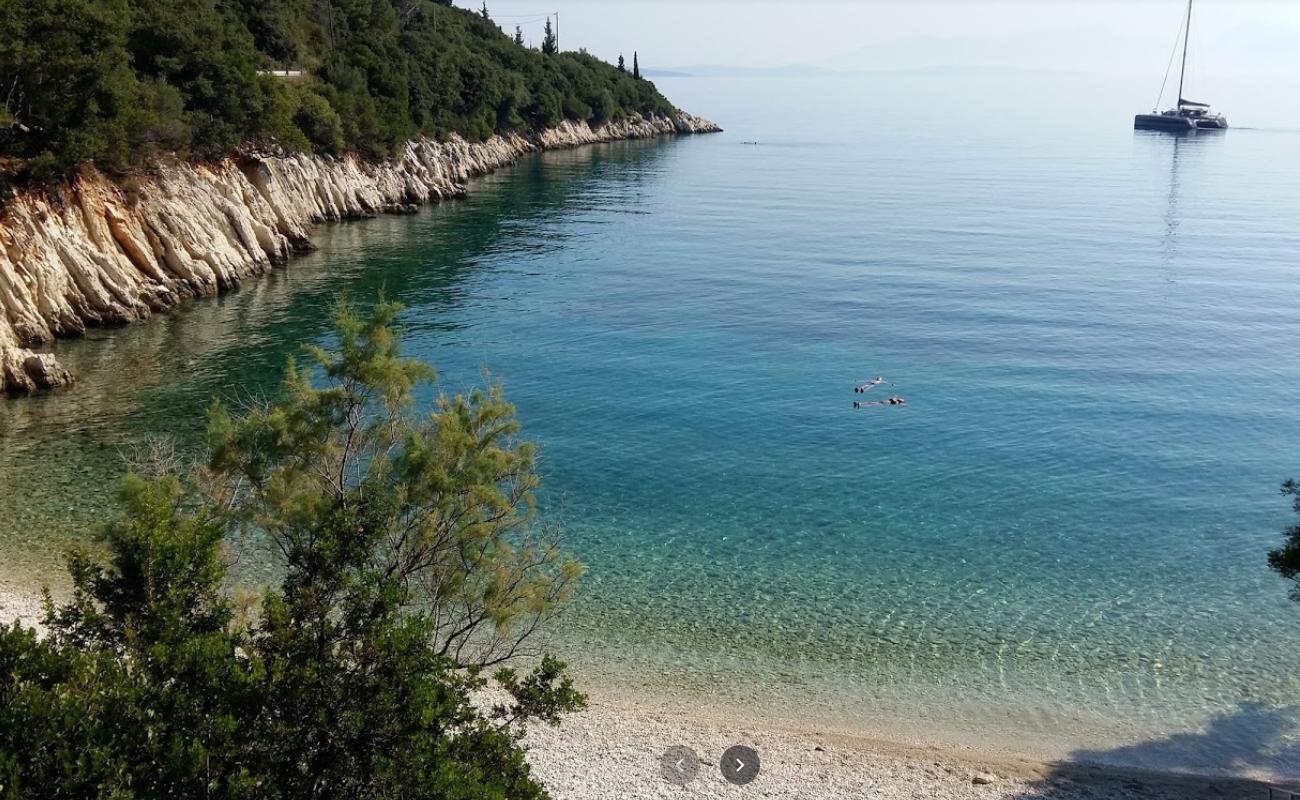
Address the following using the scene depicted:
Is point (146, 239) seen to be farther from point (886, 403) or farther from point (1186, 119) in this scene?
point (1186, 119)

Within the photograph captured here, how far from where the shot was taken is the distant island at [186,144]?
4869cm

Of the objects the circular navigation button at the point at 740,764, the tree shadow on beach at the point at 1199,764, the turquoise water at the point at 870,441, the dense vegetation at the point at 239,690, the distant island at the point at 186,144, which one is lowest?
the tree shadow on beach at the point at 1199,764

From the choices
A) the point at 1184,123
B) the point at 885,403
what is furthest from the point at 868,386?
the point at 1184,123

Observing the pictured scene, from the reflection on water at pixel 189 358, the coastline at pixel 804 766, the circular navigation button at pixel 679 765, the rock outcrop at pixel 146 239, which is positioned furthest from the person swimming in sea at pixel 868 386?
the rock outcrop at pixel 146 239

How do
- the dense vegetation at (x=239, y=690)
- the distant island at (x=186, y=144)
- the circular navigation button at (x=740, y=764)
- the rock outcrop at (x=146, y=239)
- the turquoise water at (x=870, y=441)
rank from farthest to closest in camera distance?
the distant island at (x=186, y=144) < the rock outcrop at (x=146, y=239) < the turquoise water at (x=870, y=441) < the circular navigation button at (x=740, y=764) < the dense vegetation at (x=239, y=690)

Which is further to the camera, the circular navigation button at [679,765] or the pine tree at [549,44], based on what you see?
the pine tree at [549,44]

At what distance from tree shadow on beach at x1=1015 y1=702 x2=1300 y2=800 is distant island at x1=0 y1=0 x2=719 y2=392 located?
4103 cm

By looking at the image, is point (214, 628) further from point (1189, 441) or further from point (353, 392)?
point (1189, 441)

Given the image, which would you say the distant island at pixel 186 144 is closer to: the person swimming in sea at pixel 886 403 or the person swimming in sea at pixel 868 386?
the person swimming in sea at pixel 886 403

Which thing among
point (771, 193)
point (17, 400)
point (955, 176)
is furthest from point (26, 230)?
point (955, 176)

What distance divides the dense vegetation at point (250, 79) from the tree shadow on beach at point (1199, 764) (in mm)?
49567

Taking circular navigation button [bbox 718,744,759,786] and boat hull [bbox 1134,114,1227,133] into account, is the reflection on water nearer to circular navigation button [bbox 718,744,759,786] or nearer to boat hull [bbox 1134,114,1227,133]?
circular navigation button [bbox 718,744,759,786]

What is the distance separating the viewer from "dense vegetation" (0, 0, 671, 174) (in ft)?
165

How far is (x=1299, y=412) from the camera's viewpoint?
4491cm
